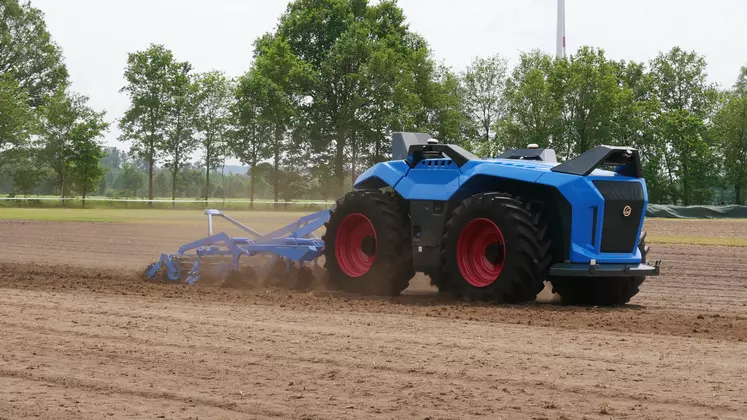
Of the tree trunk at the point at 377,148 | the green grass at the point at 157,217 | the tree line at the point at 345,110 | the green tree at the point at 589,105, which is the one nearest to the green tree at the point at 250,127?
the tree line at the point at 345,110

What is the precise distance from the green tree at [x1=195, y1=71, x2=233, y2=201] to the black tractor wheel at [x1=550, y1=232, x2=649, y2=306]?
54.9 m

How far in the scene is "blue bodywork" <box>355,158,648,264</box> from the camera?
10.6m

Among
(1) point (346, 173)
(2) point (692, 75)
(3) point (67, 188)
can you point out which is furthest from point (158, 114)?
(2) point (692, 75)

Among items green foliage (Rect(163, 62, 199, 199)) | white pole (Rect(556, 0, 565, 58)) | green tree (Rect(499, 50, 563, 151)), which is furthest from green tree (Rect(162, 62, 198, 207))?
white pole (Rect(556, 0, 565, 58))

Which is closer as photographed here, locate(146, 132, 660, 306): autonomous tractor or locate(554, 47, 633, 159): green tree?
locate(146, 132, 660, 306): autonomous tractor

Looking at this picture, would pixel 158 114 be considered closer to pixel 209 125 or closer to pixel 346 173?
pixel 209 125

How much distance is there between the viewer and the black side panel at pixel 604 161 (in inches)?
417

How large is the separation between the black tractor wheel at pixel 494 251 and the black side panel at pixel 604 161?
2.12 ft

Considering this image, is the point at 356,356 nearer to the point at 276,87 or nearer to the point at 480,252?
the point at 480,252

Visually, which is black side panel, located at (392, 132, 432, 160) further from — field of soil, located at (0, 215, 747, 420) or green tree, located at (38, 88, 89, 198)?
green tree, located at (38, 88, 89, 198)

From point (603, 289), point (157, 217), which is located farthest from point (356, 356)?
point (157, 217)

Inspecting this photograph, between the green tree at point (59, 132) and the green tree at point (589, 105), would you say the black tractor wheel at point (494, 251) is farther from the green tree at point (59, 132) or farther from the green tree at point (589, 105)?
the green tree at point (59, 132)

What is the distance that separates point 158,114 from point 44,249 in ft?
144

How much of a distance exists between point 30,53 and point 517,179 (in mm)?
68354
